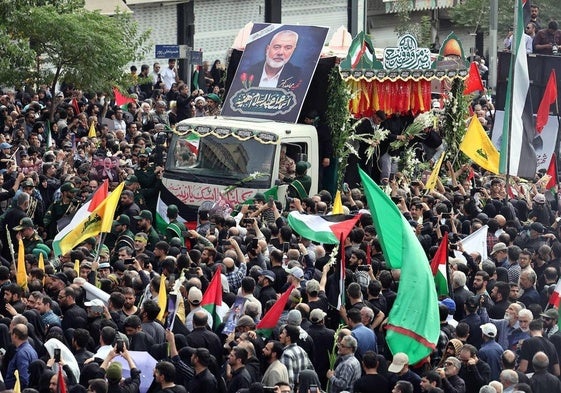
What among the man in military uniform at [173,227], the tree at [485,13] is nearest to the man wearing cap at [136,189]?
the man in military uniform at [173,227]

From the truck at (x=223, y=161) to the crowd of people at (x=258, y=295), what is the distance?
34cm

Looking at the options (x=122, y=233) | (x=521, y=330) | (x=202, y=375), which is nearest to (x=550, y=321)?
(x=521, y=330)

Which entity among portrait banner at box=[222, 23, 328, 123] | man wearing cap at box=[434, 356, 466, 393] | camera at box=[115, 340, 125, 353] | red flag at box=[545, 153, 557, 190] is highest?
portrait banner at box=[222, 23, 328, 123]

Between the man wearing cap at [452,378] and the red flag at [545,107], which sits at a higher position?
the red flag at [545,107]

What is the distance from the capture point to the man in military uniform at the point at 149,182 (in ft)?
78.4

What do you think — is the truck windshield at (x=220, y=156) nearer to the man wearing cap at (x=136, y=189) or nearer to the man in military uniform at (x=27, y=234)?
the man wearing cap at (x=136, y=189)

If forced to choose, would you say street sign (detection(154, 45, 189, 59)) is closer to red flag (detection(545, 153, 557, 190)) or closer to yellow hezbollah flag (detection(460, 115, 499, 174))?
yellow hezbollah flag (detection(460, 115, 499, 174))

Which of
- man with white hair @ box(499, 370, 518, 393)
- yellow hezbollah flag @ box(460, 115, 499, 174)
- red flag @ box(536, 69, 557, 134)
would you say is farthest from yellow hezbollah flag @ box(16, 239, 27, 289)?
red flag @ box(536, 69, 557, 134)

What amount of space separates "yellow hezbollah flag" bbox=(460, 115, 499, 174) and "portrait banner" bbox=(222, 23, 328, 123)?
2524mm

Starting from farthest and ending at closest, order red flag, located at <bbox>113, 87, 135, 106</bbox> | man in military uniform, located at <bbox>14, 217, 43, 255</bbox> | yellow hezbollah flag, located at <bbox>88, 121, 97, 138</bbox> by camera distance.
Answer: red flag, located at <bbox>113, 87, 135, 106</bbox> < yellow hezbollah flag, located at <bbox>88, 121, 97, 138</bbox> < man in military uniform, located at <bbox>14, 217, 43, 255</bbox>

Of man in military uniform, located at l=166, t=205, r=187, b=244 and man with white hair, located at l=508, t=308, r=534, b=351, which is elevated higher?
man with white hair, located at l=508, t=308, r=534, b=351

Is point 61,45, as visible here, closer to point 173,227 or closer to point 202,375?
point 173,227

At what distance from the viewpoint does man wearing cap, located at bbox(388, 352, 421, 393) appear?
14.3 metres

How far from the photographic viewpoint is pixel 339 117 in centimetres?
2567
